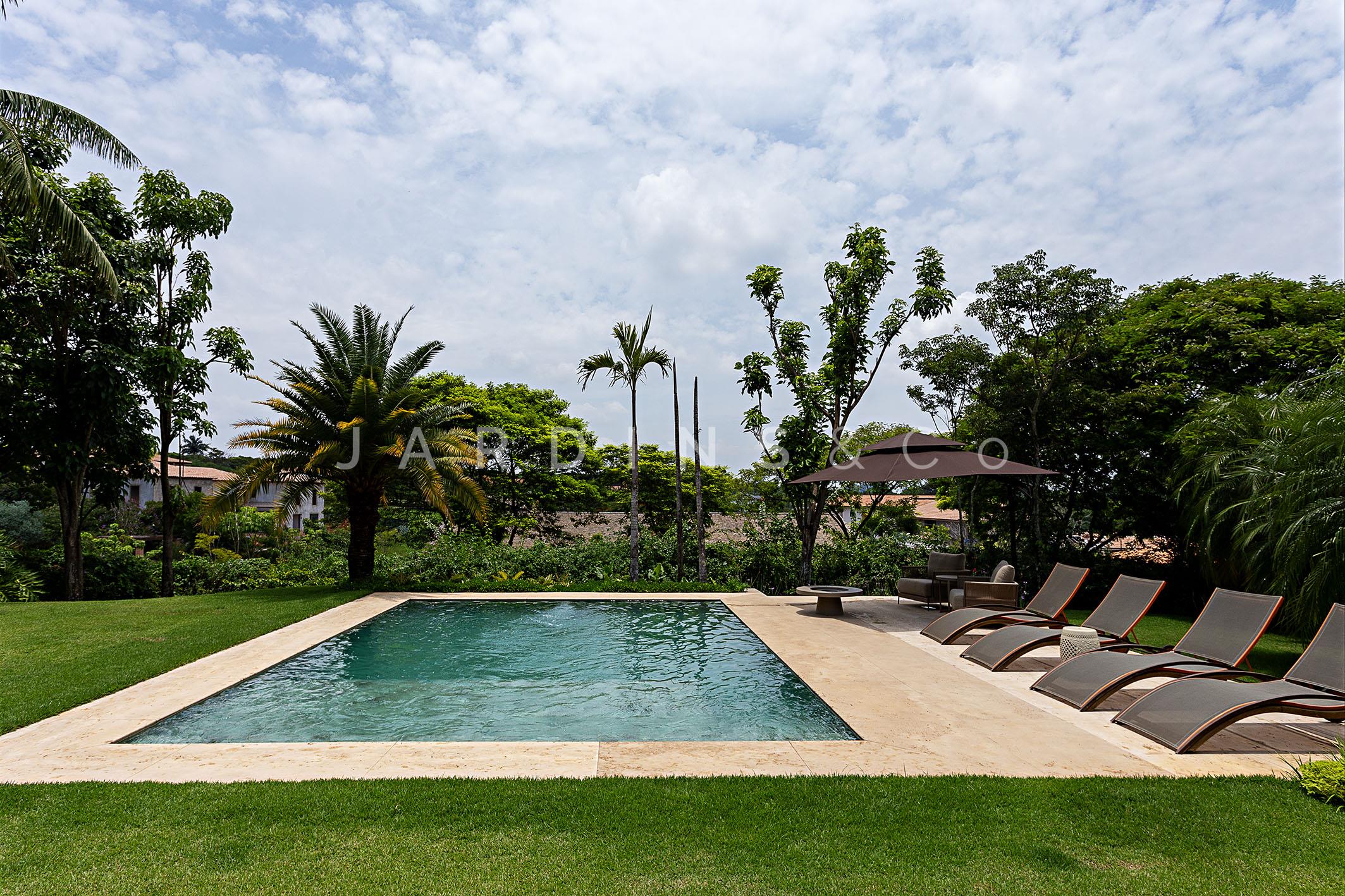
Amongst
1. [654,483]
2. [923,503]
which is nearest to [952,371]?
[654,483]

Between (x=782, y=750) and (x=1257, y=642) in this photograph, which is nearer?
(x=782, y=750)

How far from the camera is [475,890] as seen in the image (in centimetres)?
Answer: 330

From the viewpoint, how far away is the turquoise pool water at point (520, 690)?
628 cm

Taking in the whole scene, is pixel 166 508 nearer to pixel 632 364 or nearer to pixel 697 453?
pixel 632 364

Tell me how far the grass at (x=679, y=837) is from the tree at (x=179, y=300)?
44.3 feet

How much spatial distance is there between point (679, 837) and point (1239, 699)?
446cm

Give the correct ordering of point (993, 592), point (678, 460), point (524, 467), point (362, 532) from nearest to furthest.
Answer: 1. point (993, 592)
2. point (362, 532)
3. point (678, 460)
4. point (524, 467)

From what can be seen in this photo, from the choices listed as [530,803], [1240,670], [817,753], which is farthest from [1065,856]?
[1240,670]

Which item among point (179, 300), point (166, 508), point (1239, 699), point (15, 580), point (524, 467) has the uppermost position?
point (179, 300)

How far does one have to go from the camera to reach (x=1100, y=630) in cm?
870

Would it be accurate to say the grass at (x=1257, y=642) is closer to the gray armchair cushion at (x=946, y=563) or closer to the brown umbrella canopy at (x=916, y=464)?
the gray armchair cushion at (x=946, y=563)

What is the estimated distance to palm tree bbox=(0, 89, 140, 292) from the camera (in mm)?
9961

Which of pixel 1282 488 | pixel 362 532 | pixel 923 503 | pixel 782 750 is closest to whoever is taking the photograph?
pixel 782 750

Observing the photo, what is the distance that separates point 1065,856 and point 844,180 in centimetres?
1502
